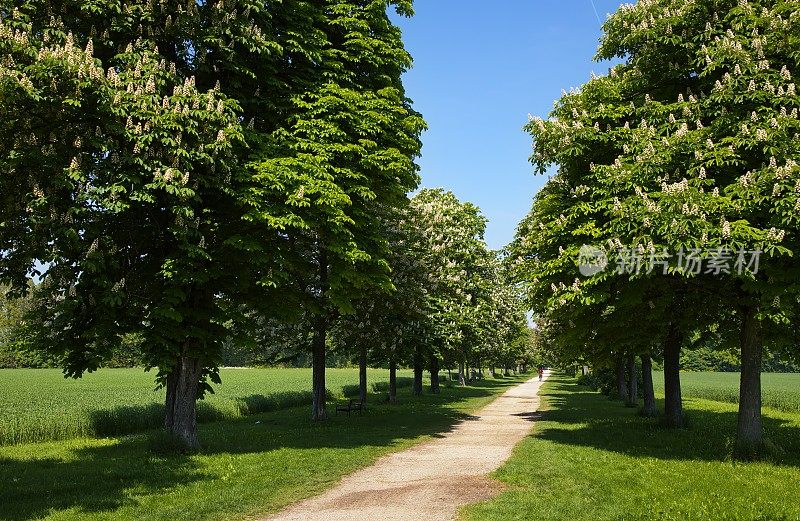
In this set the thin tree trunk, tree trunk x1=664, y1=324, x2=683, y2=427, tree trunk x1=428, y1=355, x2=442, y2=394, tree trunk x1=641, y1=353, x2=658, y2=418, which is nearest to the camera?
tree trunk x1=664, y1=324, x2=683, y2=427

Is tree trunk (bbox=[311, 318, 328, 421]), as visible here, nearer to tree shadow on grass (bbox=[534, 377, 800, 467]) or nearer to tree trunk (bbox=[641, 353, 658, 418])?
tree shadow on grass (bbox=[534, 377, 800, 467])

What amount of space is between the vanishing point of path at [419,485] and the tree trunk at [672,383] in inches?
224

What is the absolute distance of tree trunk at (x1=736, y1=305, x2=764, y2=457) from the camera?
14.3m

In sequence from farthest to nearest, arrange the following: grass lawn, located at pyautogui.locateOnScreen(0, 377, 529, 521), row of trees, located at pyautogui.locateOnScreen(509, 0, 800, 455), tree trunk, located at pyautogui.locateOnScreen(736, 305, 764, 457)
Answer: tree trunk, located at pyautogui.locateOnScreen(736, 305, 764, 457) → row of trees, located at pyautogui.locateOnScreen(509, 0, 800, 455) → grass lawn, located at pyautogui.locateOnScreen(0, 377, 529, 521)

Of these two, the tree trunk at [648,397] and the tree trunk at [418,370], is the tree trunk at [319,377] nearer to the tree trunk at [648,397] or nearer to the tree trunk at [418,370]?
the tree trunk at [418,370]

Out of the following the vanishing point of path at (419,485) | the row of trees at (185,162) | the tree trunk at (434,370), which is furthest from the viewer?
the tree trunk at (434,370)

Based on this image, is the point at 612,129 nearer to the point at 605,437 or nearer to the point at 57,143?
the point at 605,437

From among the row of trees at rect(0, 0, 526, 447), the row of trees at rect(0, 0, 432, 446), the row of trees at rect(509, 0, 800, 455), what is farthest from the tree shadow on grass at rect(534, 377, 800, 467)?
the row of trees at rect(0, 0, 432, 446)

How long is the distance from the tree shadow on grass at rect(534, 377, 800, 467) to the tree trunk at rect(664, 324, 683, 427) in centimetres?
45

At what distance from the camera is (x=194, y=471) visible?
1266cm

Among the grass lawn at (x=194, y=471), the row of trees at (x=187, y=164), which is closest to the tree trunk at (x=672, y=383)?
the grass lawn at (x=194, y=471)

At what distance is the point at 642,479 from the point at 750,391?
5.30 m

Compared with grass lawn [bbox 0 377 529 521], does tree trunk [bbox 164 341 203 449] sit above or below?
above

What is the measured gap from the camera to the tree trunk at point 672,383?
20156 millimetres
